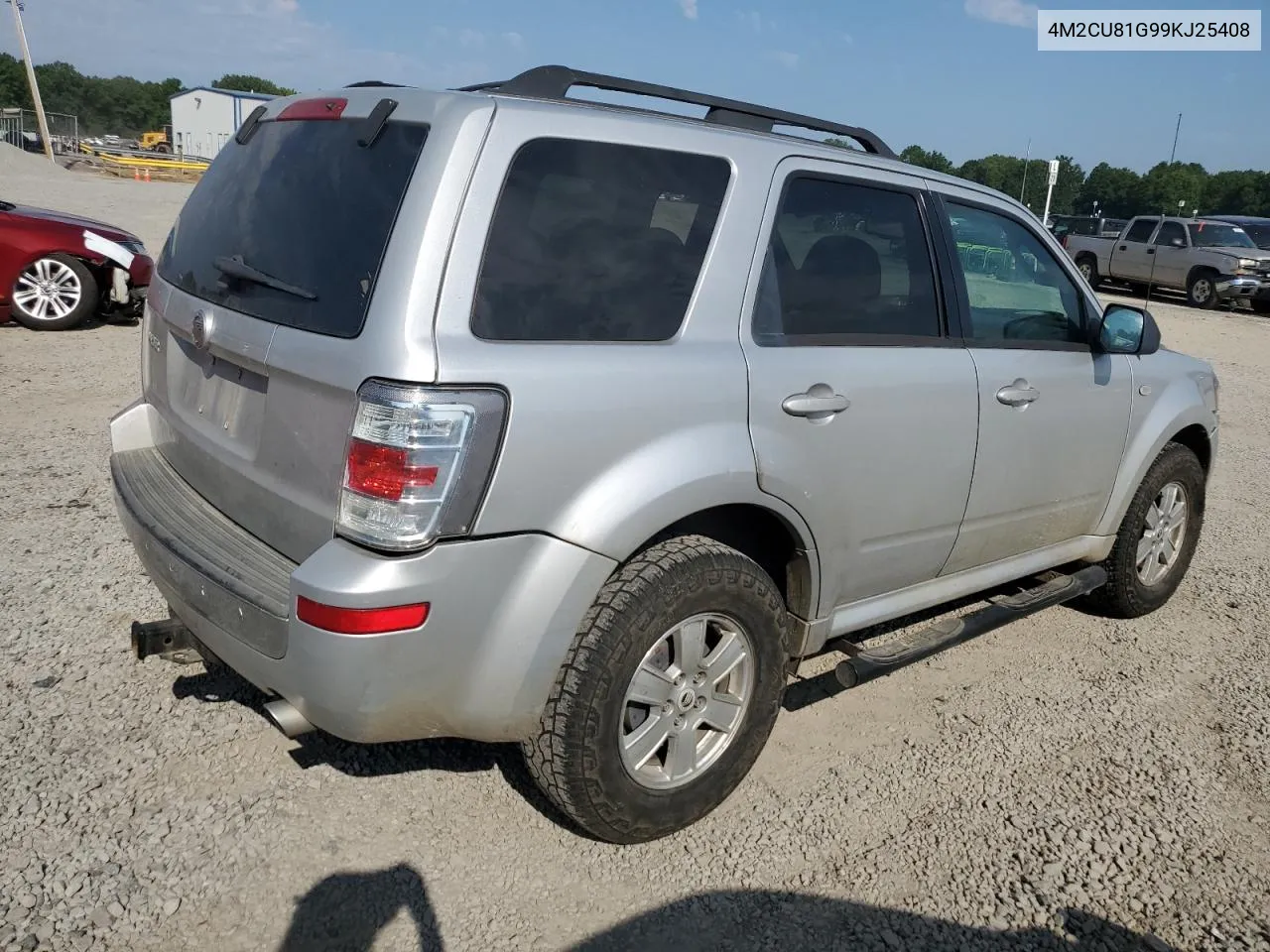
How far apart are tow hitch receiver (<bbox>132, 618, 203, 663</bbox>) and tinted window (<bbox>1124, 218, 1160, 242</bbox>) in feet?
73.0

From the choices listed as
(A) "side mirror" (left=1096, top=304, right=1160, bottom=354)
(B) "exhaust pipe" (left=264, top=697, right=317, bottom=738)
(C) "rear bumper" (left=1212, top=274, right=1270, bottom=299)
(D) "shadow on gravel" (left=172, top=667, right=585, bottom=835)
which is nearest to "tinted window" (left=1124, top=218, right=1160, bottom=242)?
(C) "rear bumper" (left=1212, top=274, right=1270, bottom=299)

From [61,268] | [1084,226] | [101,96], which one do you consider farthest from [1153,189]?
[101,96]

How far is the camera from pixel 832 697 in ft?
12.5

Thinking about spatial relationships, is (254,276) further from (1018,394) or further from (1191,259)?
(1191,259)

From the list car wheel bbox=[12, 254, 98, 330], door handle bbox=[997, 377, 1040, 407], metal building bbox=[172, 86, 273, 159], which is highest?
metal building bbox=[172, 86, 273, 159]

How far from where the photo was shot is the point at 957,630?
370 centimetres

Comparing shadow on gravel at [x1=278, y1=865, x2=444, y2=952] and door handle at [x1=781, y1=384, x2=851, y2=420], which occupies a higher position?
door handle at [x1=781, y1=384, x2=851, y2=420]

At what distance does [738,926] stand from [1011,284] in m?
2.55

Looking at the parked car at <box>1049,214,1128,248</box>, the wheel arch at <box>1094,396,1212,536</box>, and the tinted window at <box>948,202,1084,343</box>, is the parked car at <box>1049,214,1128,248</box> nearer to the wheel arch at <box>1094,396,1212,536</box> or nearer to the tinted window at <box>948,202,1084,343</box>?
the wheel arch at <box>1094,396,1212,536</box>

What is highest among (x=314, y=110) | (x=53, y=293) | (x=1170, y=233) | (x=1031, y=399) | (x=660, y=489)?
(x=1170, y=233)

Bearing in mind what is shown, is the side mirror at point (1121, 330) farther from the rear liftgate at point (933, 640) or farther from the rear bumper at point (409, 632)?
the rear bumper at point (409, 632)

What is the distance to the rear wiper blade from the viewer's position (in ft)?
8.40

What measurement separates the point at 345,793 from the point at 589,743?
90cm

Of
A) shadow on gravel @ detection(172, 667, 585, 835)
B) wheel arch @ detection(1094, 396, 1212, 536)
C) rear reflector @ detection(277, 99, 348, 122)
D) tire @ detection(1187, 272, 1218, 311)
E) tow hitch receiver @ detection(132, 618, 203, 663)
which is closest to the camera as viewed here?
rear reflector @ detection(277, 99, 348, 122)
